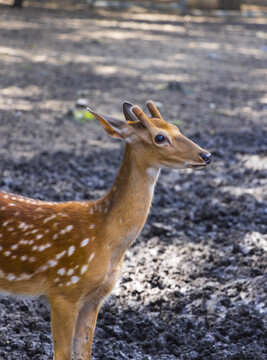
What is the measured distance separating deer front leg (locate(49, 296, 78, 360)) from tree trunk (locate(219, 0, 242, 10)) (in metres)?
18.1

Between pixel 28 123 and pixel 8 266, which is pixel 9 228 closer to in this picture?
pixel 8 266

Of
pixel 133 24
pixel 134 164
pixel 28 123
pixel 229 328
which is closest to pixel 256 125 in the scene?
pixel 28 123

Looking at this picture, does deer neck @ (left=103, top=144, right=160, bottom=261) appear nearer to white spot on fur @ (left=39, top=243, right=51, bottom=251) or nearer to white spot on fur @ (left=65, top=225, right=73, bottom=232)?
white spot on fur @ (left=65, top=225, right=73, bottom=232)

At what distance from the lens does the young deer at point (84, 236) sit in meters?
2.74

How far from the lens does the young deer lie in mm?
2744

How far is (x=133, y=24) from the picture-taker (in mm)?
16469

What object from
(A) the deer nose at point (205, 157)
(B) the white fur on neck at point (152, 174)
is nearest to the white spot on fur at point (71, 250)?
(B) the white fur on neck at point (152, 174)

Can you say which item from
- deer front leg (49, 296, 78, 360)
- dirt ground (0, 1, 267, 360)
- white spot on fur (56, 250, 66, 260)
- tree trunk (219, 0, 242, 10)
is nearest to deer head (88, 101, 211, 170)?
white spot on fur (56, 250, 66, 260)

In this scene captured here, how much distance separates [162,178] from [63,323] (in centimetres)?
339

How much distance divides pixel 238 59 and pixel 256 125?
200 inches

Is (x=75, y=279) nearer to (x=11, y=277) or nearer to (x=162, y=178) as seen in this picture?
(x=11, y=277)

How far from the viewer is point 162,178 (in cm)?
598

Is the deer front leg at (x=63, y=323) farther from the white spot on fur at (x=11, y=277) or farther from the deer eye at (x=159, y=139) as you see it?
the deer eye at (x=159, y=139)

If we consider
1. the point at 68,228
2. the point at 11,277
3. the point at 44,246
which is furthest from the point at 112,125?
the point at 11,277
